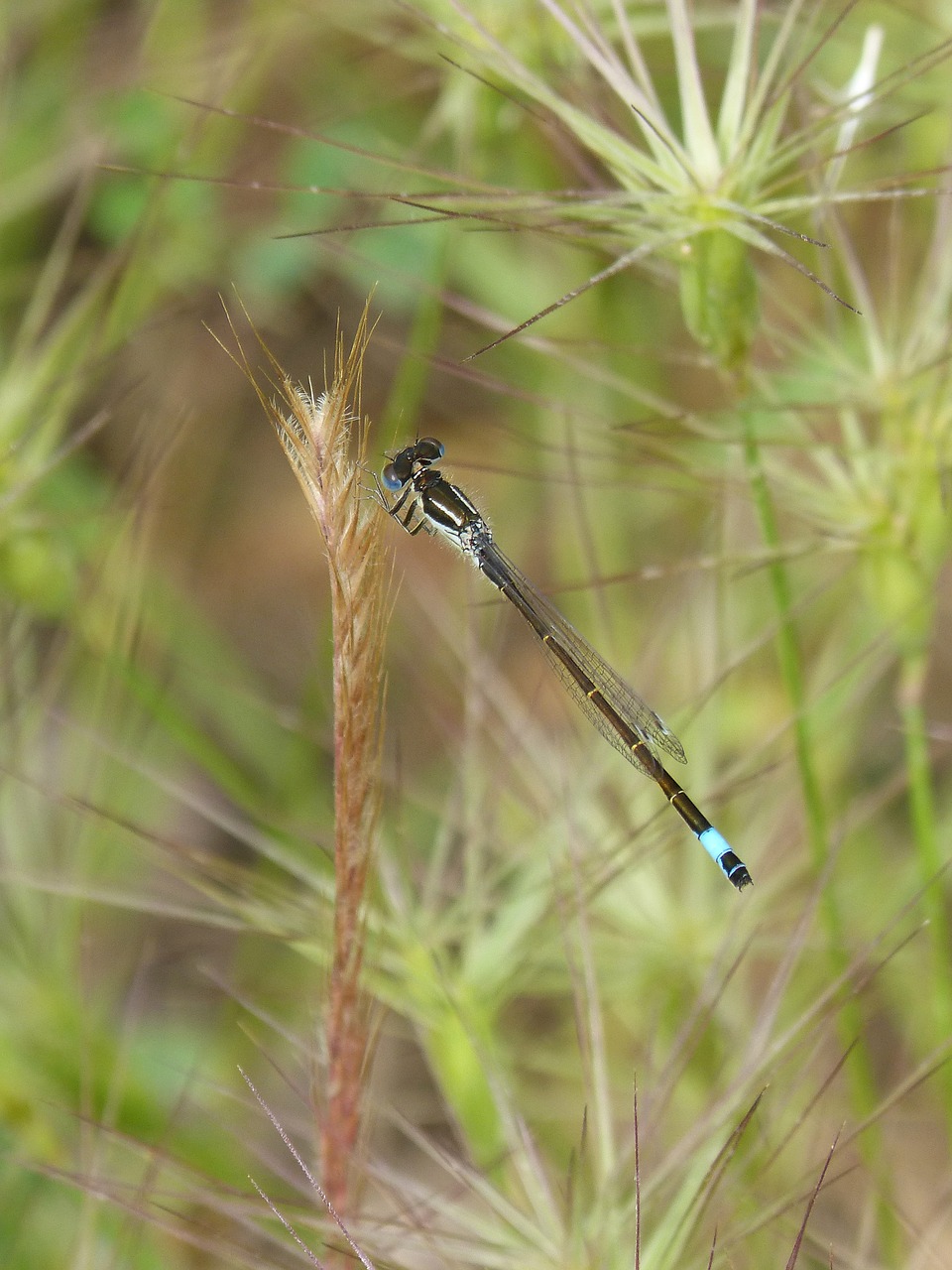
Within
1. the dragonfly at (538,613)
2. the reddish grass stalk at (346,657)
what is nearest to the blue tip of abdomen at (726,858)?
the dragonfly at (538,613)

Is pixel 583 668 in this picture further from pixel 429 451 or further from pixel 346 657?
pixel 346 657

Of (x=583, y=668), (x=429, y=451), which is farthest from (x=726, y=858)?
(x=429, y=451)

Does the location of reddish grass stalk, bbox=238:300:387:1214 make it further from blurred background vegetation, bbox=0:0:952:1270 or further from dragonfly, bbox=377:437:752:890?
dragonfly, bbox=377:437:752:890

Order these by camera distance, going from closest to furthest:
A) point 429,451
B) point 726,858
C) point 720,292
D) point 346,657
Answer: point 346,657
point 720,292
point 726,858
point 429,451

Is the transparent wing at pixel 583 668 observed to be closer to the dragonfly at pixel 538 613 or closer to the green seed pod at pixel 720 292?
the dragonfly at pixel 538 613

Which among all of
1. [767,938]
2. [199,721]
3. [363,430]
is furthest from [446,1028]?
[199,721]

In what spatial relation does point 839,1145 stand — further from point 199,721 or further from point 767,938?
point 199,721
